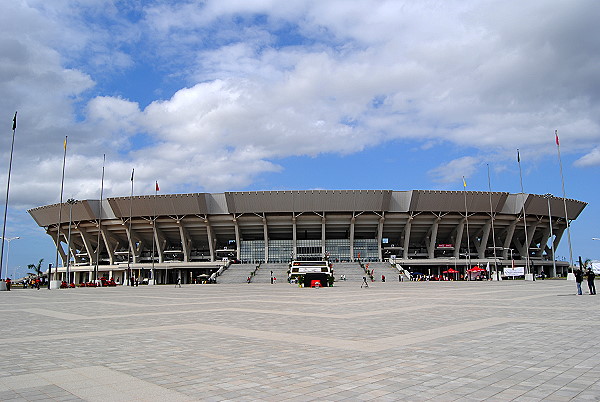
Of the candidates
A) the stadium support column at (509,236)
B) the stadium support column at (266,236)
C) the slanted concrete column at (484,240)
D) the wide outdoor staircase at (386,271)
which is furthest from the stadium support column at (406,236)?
the stadium support column at (266,236)

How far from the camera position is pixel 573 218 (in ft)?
308

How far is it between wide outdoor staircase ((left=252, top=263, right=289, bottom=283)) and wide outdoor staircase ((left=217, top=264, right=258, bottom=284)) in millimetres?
1670

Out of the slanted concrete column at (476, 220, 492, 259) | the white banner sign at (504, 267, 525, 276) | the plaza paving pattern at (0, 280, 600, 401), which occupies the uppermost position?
the slanted concrete column at (476, 220, 492, 259)

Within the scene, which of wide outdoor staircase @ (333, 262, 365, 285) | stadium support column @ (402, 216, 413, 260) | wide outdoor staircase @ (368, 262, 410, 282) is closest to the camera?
wide outdoor staircase @ (333, 262, 365, 285)

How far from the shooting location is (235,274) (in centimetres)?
7138

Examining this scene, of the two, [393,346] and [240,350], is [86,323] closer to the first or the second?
[240,350]

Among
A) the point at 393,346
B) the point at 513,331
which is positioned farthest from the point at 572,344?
the point at 393,346

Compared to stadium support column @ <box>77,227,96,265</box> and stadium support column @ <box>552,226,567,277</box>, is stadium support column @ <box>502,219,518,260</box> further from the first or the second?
stadium support column @ <box>77,227,96,265</box>

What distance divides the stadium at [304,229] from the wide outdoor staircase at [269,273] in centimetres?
69

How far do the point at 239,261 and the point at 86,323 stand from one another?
72.5 metres

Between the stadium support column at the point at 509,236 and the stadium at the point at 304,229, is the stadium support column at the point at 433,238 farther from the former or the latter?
the stadium support column at the point at 509,236

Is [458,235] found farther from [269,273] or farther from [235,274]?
[235,274]

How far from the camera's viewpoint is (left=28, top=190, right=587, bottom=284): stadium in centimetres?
8125

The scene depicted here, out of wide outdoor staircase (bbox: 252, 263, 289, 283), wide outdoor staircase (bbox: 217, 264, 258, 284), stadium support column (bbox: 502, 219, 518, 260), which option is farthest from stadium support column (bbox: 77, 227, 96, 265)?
stadium support column (bbox: 502, 219, 518, 260)
